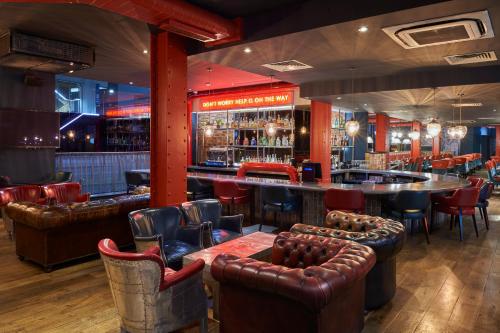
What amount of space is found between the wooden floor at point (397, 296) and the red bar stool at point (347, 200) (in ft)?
3.08

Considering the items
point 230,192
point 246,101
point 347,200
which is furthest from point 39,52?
point 246,101

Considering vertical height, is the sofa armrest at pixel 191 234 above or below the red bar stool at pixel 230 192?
below

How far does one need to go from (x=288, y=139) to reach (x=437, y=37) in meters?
6.11

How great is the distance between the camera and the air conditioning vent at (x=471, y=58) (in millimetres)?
5750

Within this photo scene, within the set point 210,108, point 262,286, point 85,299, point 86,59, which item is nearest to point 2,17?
point 86,59

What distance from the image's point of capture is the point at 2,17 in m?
5.04

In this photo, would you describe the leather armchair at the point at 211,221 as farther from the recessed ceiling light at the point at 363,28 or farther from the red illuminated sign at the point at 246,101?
the red illuminated sign at the point at 246,101

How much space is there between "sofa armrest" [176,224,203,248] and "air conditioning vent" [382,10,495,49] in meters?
3.22

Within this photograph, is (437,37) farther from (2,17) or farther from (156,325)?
(2,17)

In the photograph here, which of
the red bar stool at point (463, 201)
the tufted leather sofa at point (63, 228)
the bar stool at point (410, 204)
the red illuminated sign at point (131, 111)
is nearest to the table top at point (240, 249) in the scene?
the tufted leather sofa at point (63, 228)

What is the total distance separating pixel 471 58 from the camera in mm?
6016

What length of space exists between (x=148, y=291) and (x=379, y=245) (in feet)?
6.72

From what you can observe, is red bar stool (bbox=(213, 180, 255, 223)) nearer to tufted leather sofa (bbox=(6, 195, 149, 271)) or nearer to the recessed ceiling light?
tufted leather sofa (bbox=(6, 195, 149, 271))

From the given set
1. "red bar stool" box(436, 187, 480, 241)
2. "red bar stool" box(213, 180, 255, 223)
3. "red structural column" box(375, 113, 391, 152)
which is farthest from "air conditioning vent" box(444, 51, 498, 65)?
"red structural column" box(375, 113, 391, 152)
